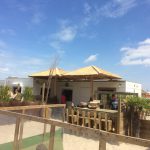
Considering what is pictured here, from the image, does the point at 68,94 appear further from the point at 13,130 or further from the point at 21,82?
the point at 13,130

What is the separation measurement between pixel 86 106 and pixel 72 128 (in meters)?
8.92

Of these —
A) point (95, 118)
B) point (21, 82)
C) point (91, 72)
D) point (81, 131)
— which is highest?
point (91, 72)

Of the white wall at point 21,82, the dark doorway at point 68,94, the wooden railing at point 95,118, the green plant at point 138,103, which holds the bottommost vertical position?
the wooden railing at point 95,118

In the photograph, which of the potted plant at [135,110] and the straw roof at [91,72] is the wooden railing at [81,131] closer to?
the potted plant at [135,110]

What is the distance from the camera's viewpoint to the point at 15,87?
22.3 m

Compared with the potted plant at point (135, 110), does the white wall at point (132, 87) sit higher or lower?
higher

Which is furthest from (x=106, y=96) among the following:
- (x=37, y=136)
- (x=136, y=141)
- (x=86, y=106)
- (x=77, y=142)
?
(x=136, y=141)

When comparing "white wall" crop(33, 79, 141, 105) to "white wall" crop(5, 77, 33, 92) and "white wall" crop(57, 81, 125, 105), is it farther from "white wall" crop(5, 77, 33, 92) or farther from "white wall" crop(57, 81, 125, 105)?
"white wall" crop(5, 77, 33, 92)

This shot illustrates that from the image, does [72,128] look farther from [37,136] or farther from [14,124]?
[37,136]

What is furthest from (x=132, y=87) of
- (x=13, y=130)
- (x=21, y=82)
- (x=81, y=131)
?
(x=81, y=131)

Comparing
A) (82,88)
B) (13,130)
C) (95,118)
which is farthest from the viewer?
(82,88)

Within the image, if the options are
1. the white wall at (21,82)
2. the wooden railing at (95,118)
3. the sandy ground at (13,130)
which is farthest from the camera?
the white wall at (21,82)

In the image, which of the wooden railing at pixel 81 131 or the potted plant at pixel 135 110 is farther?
the potted plant at pixel 135 110

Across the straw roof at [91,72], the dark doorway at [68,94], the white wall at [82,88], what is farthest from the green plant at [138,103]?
the dark doorway at [68,94]
